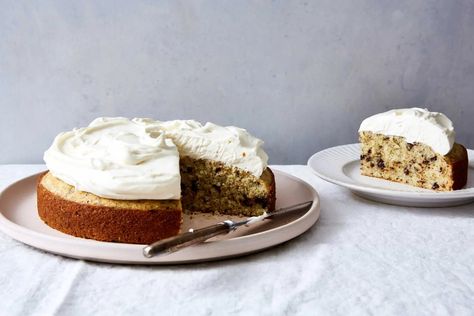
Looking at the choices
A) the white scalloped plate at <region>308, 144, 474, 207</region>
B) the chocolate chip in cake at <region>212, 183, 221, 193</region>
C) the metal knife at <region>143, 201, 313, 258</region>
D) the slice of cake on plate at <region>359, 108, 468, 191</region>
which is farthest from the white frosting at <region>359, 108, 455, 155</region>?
the metal knife at <region>143, 201, 313, 258</region>

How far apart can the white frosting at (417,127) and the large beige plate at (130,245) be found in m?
0.48

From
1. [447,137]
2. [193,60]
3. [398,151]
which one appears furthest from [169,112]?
[447,137]

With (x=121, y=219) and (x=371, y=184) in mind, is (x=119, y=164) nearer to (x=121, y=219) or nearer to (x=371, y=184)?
(x=121, y=219)

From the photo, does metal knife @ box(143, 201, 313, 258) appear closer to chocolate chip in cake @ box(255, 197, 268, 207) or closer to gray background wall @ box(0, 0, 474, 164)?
chocolate chip in cake @ box(255, 197, 268, 207)

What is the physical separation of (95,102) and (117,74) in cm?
15

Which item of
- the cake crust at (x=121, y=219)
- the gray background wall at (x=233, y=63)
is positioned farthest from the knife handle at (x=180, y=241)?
the gray background wall at (x=233, y=63)

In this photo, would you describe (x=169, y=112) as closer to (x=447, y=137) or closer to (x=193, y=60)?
(x=193, y=60)

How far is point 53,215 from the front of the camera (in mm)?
1682

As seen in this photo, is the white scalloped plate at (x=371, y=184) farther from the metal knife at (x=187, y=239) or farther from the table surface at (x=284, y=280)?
the metal knife at (x=187, y=239)

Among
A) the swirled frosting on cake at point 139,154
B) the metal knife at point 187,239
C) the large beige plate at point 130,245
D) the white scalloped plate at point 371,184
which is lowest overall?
the white scalloped plate at point 371,184

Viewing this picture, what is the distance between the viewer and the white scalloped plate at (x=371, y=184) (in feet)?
6.30

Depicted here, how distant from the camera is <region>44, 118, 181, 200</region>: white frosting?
5.20 feet

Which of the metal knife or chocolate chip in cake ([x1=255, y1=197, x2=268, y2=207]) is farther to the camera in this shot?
chocolate chip in cake ([x1=255, y1=197, x2=268, y2=207])

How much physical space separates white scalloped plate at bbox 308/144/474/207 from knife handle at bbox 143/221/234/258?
2.00 feet
